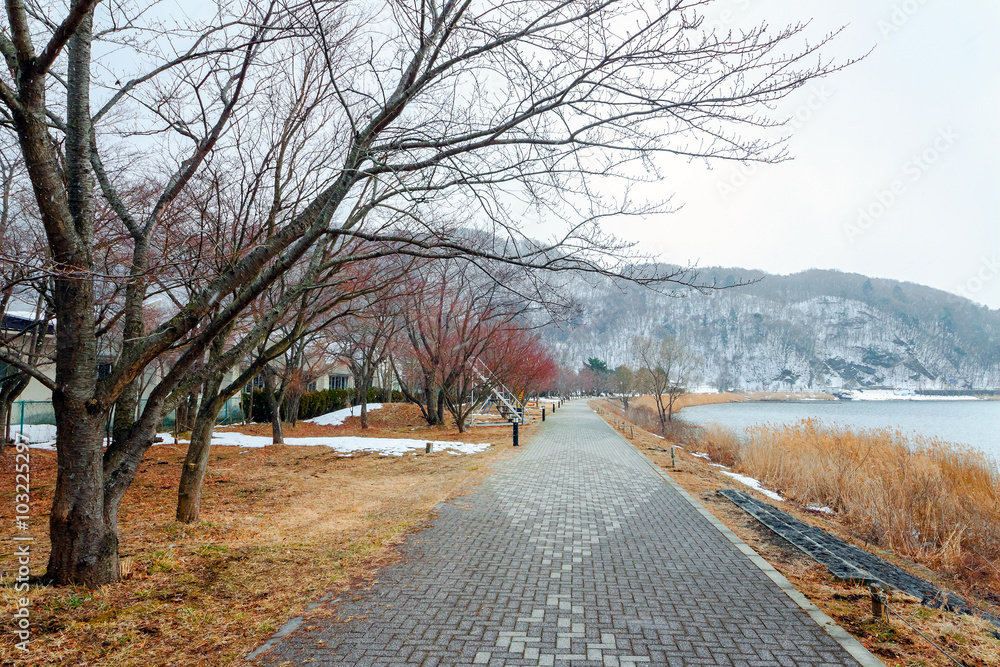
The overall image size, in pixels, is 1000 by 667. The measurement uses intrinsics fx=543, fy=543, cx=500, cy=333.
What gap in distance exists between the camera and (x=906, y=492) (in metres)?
9.08

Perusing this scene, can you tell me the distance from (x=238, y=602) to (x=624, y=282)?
14.2 ft

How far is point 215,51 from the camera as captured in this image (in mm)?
5562

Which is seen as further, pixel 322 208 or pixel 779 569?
pixel 779 569

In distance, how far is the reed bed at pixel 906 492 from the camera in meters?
7.32

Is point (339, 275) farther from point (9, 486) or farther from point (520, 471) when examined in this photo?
point (9, 486)

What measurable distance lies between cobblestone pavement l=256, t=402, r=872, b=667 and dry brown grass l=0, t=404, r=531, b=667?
518mm

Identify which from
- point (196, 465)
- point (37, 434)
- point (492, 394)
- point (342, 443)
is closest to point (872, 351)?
point (492, 394)

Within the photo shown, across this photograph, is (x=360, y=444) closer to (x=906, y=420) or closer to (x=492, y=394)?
(x=492, y=394)

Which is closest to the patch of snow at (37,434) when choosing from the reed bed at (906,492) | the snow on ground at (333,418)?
the snow on ground at (333,418)

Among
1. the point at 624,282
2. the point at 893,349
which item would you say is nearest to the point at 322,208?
the point at 624,282

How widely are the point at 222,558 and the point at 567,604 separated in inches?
139

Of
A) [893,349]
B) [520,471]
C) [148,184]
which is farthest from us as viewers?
[893,349]

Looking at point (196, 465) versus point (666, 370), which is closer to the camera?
point (196, 465)

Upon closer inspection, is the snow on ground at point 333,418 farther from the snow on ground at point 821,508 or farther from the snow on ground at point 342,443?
the snow on ground at point 821,508
